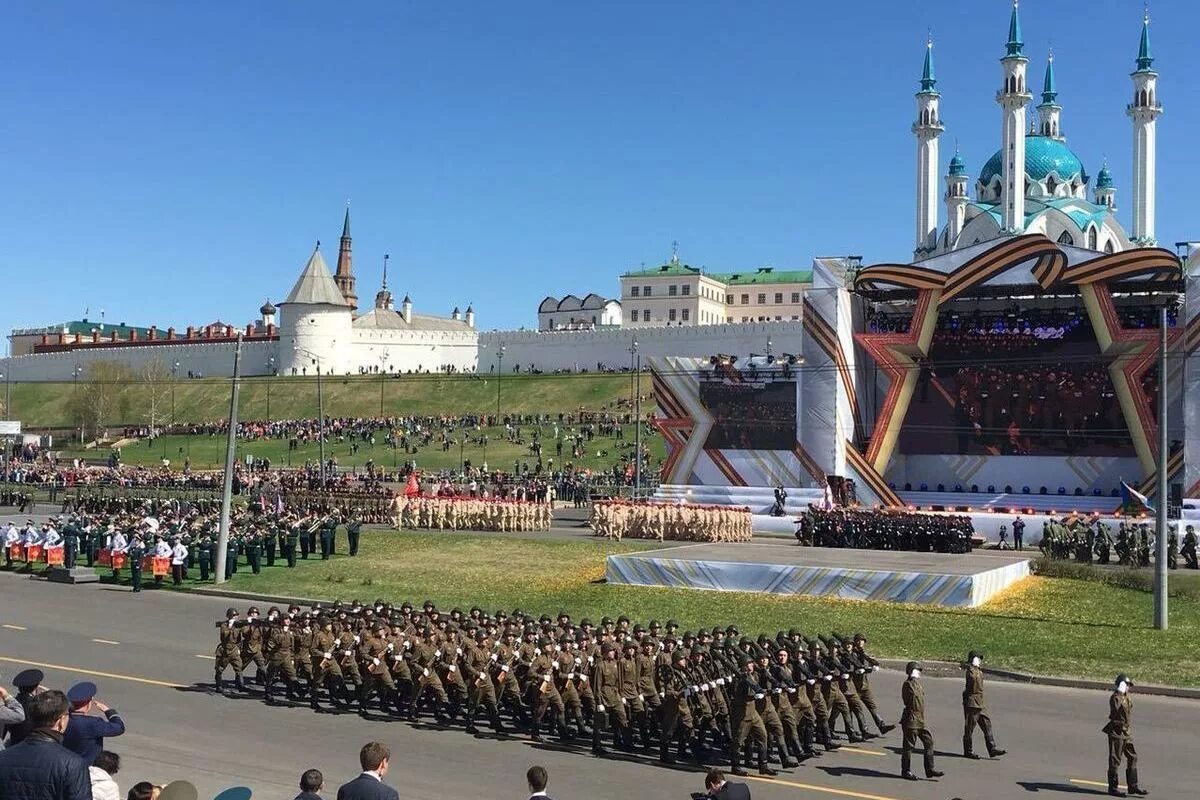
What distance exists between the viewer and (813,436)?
4550 centimetres

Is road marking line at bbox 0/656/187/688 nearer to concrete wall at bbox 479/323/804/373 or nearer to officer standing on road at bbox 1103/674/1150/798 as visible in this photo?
officer standing on road at bbox 1103/674/1150/798

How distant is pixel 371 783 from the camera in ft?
22.7

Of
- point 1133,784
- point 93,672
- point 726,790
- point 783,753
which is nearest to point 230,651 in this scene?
point 93,672

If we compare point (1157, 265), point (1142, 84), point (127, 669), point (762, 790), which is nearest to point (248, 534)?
point (127, 669)

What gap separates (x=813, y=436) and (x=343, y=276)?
124694 millimetres

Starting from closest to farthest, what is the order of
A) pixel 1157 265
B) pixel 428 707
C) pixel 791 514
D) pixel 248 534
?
pixel 428 707
pixel 248 534
pixel 1157 265
pixel 791 514

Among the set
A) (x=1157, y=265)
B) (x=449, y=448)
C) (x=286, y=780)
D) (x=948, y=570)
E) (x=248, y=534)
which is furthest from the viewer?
(x=449, y=448)

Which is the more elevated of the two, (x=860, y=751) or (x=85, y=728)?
(x=85, y=728)

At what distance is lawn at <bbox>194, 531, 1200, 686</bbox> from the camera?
1950 cm

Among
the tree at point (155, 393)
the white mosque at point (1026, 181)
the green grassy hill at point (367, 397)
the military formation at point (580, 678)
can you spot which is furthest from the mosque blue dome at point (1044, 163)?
the military formation at point (580, 678)

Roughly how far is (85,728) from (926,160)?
261 feet

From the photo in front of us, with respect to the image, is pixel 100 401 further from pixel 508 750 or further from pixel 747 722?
pixel 747 722

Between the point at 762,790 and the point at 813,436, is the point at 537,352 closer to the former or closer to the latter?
the point at 813,436

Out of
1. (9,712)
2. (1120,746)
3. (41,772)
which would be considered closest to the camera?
(41,772)
